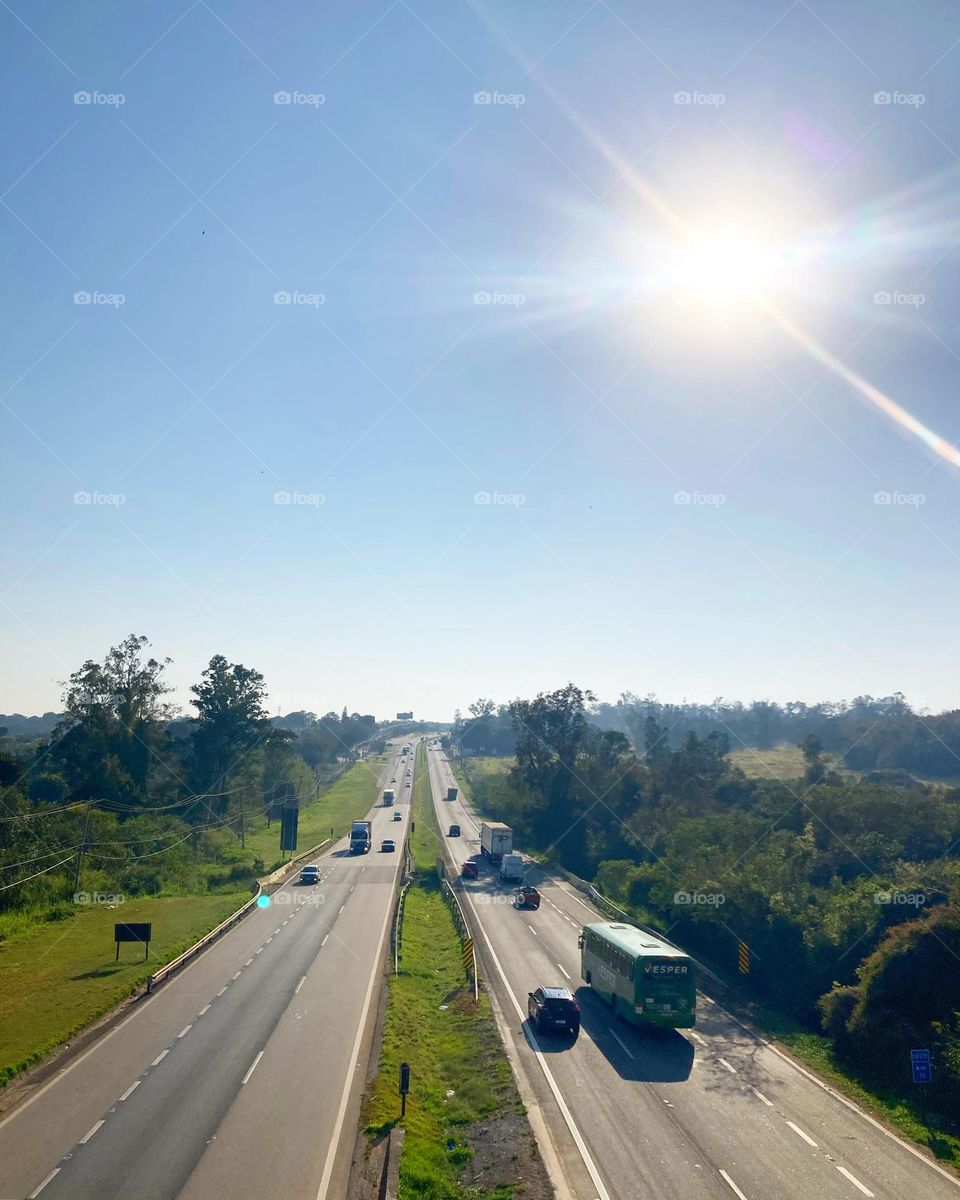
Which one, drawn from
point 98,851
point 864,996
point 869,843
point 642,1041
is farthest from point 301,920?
point 869,843

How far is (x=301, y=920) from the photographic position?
51906 mm

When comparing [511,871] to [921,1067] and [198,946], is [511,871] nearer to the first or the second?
[198,946]

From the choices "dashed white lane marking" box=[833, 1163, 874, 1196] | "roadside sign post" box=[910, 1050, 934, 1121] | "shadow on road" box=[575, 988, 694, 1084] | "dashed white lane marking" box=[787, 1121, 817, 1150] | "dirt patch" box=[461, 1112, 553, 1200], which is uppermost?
"roadside sign post" box=[910, 1050, 934, 1121]

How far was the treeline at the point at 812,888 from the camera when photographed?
1165 inches

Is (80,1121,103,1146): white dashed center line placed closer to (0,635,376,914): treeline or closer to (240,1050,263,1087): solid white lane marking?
(240,1050,263,1087): solid white lane marking

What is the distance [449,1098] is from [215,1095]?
286 inches

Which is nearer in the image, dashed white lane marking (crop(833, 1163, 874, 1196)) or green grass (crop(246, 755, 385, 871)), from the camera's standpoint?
dashed white lane marking (crop(833, 1163, 874, 1196))

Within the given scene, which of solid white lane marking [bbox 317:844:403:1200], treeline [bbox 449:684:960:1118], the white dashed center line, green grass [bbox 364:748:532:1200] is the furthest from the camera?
treeline [bbox 449:684:960:1118]

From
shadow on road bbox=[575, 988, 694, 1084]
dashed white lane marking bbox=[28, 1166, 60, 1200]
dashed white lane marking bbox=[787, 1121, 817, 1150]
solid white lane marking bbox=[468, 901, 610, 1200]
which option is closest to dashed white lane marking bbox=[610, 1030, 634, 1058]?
shadow on road bbox=[575, 988, 694, 1084]

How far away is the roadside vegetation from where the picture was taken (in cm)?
1842

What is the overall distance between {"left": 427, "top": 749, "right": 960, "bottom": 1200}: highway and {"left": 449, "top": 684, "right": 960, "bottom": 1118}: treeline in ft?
15.4

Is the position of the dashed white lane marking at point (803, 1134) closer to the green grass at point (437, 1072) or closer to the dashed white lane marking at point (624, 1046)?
the dashed white lane marking at point (624, 1046)

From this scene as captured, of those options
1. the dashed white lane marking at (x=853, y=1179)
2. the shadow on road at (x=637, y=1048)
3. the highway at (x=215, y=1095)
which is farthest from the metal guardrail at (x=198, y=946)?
the dashed white lane marking at (x=853, y=1179)

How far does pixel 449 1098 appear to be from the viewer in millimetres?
23984
